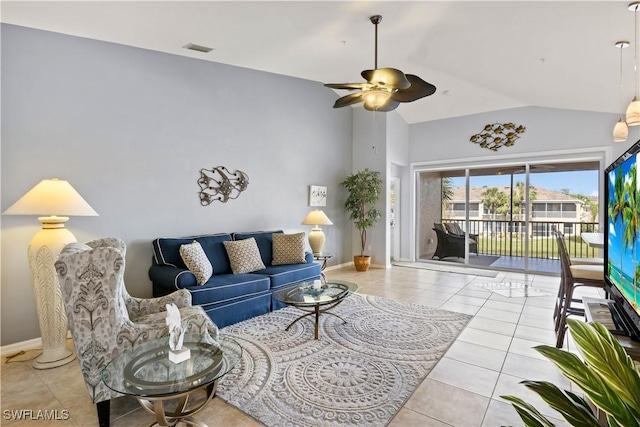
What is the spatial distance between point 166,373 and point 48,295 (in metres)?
1.86

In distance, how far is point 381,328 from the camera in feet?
11.4

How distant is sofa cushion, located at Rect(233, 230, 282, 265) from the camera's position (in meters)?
4.62

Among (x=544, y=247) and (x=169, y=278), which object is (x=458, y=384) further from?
(x=544, y=247)

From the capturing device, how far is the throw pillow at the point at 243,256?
161 inches

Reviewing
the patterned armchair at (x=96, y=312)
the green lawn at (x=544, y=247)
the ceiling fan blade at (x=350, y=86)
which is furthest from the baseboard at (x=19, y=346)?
the green lawn at (x=544, y=247)

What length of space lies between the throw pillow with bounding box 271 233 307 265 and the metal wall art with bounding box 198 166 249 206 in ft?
3.13

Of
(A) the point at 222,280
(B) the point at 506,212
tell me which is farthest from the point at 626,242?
(B) the point at 506,212

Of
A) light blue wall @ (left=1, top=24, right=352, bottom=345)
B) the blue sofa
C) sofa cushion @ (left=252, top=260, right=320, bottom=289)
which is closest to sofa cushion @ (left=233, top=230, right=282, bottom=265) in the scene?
the blue sofa

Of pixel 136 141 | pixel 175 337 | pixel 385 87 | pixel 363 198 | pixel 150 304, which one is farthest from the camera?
pixel 363 198

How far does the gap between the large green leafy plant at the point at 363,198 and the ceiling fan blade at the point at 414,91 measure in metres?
2.83

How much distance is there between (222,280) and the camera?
364cm

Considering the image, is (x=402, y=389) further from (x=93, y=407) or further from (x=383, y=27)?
(x=383, y=27)

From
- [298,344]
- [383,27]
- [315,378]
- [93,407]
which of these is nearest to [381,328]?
[298,344]

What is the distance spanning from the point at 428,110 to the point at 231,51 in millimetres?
4366
